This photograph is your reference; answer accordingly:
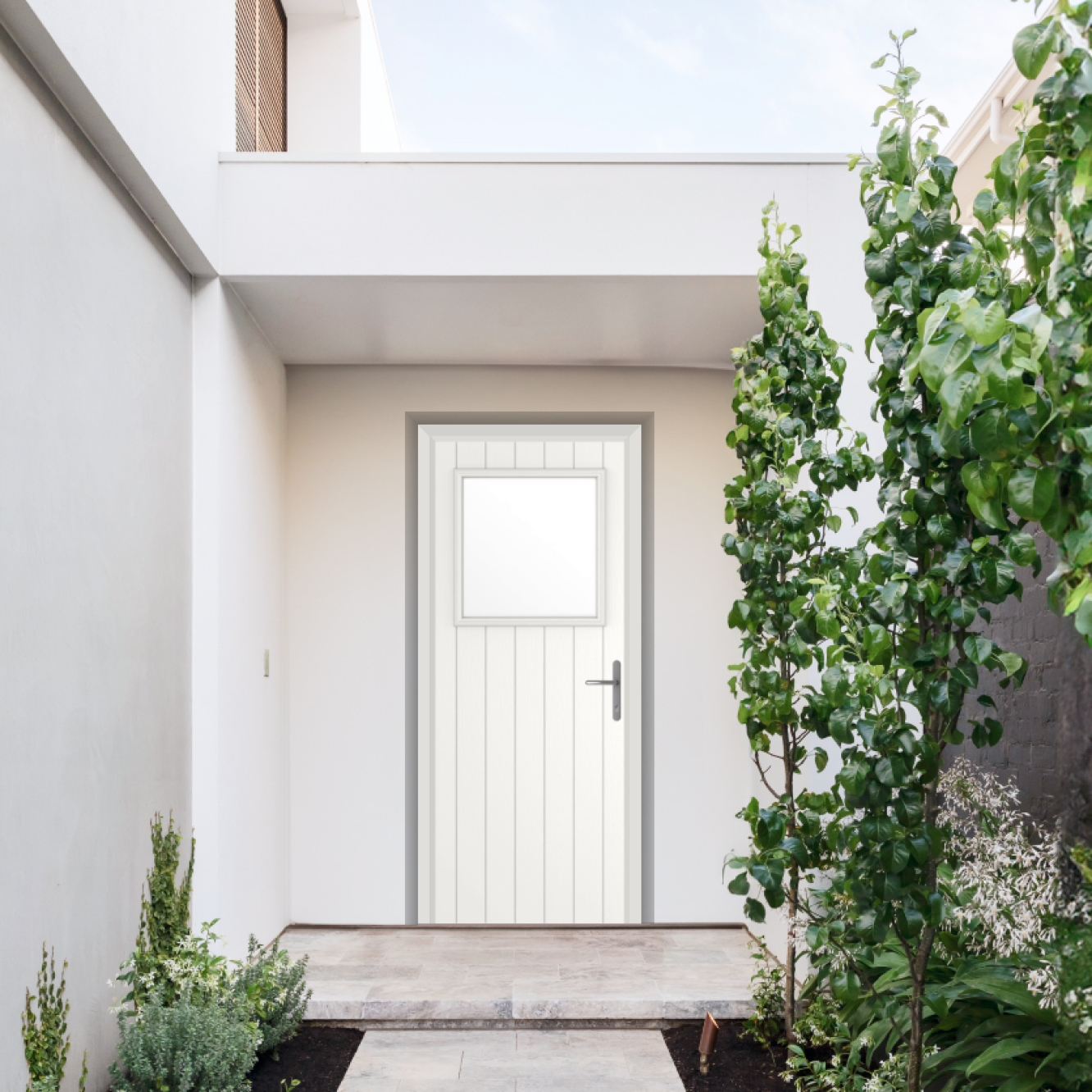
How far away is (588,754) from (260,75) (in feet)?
10.2

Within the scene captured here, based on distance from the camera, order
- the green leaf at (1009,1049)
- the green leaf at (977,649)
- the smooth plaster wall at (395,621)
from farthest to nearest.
→ the smooth plaster wall at (395,621) < the green leaf at (1009,1049) < the green leaf at (977,649)

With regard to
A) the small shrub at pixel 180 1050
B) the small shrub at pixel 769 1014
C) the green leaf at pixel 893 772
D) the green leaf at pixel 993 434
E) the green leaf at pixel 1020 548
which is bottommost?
the small shrub at pixel 769 1014

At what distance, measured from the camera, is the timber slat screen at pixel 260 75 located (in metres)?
3.44

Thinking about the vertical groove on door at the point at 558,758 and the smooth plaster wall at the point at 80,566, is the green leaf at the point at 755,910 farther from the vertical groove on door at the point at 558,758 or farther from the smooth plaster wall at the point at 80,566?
the vertical groove on door at the point at 558,758

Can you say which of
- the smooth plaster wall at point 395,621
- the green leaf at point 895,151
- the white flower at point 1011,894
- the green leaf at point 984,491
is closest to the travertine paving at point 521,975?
the smooth plaster wall at point 395,621

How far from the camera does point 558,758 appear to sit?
434 cm

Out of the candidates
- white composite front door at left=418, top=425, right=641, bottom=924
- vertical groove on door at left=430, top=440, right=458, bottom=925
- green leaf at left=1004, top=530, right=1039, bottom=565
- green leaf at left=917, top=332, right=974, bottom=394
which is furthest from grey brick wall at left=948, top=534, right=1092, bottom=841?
vertical groove on door at left=430, top=440, right=458, bottom=925

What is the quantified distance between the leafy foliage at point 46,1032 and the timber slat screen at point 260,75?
2.53 metres

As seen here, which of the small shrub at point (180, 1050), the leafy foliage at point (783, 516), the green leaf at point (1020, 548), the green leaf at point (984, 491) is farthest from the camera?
the leafy foliage at point (783, 516)

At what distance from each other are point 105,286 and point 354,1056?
2.06 m

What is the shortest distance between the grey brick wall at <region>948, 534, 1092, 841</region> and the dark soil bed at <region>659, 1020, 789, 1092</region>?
98 cm

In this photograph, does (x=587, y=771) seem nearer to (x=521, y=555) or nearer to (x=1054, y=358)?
(x=521, y=555)

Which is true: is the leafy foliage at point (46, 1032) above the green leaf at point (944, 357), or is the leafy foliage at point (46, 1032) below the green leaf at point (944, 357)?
below

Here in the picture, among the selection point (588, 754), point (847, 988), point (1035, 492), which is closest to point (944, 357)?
point (1035, 492)
